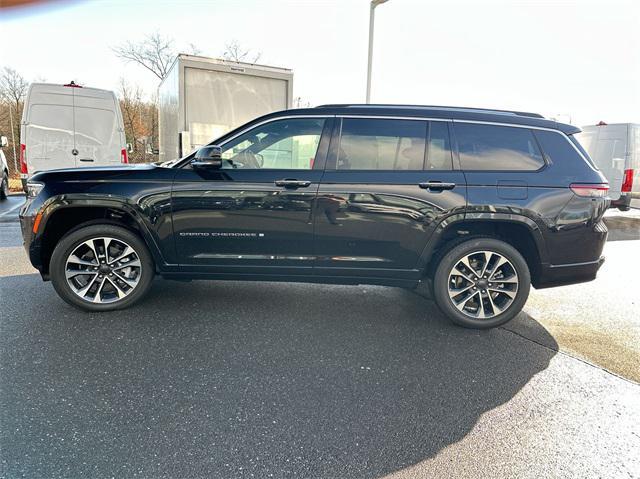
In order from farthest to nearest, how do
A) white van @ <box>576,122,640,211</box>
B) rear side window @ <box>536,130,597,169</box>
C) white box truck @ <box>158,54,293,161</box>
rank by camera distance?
1. white van @ <box>576,122,640,211</box>
2. white box truck @ <box>158,54,293,161</box>
3. rear side window @ <box>536,130,597,169</box>

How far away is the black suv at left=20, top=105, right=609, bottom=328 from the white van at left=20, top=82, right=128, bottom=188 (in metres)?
6.05

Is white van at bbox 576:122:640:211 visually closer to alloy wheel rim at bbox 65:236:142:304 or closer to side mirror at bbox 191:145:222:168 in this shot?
side mirror at bbox 191:145:222:168

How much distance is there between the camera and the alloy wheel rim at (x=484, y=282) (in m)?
3.79

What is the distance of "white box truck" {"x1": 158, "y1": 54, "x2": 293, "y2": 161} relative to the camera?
809 centimetres

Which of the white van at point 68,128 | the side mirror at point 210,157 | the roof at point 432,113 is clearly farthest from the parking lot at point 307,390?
the white van at point 68,128

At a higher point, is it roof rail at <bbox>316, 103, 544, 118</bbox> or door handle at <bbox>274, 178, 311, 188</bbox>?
roof rail at <bbox>316, 103, 544, 118</bbox>

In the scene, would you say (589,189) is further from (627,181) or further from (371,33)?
(371,33)

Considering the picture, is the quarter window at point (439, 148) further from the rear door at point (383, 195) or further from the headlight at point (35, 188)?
the headlight at point (35, 188)

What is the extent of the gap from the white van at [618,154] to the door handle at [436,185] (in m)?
8.19

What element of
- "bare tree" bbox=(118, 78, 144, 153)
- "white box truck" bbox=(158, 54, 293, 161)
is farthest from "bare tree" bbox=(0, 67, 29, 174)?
"white box truck" bbox=(158, 54, 293, 161)

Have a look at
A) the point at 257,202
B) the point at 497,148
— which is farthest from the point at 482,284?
the point at 257,202

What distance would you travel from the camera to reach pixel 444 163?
12.2 ft

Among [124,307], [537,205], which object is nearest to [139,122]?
[124,307]

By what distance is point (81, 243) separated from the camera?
12.3 feet
